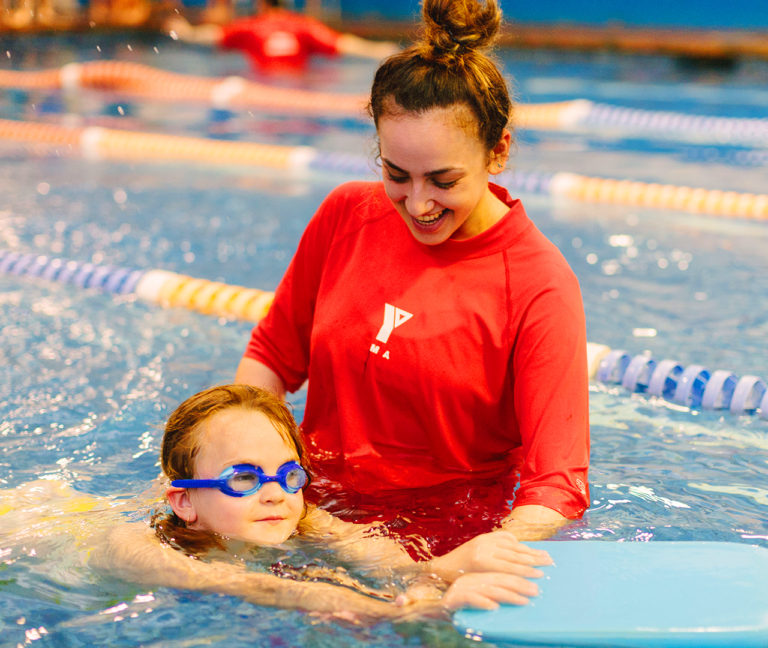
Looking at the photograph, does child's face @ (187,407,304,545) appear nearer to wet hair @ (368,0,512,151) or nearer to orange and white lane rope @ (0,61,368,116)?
wet hair @ (368,0,512,151)

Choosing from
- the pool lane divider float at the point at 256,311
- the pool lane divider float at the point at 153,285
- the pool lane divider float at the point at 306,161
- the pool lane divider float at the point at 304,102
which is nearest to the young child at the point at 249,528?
the pool lane divider float at the point at 256,311

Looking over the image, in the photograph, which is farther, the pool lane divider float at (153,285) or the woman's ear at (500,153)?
the pool lane divider float at (153,285)

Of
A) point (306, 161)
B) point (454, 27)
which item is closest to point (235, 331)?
point (454, 27)

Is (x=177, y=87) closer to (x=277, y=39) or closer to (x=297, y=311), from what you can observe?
(x=277, y=39)

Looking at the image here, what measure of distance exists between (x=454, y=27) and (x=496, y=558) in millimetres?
1186

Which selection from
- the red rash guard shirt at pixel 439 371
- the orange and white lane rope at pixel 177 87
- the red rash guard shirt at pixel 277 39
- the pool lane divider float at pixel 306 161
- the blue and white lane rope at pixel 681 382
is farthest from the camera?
the red rash guard shirt at pixel 277 39

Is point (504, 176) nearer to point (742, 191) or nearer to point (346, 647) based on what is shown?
point (742, 191)

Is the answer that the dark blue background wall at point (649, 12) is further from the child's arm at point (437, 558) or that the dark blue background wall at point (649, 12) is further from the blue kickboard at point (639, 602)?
the blue kickboard at point (639, 602)

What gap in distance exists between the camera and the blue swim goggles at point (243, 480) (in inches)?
97.6

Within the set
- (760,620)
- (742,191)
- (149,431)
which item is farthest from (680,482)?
(742,191)

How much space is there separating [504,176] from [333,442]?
206 inches

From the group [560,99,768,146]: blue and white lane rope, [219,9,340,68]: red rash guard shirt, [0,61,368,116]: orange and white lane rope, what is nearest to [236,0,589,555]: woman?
[560,99,768,146]: blue and white lane rope

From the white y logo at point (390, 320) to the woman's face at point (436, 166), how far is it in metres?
0.19

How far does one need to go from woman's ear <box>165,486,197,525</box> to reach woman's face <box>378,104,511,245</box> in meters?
0.85
